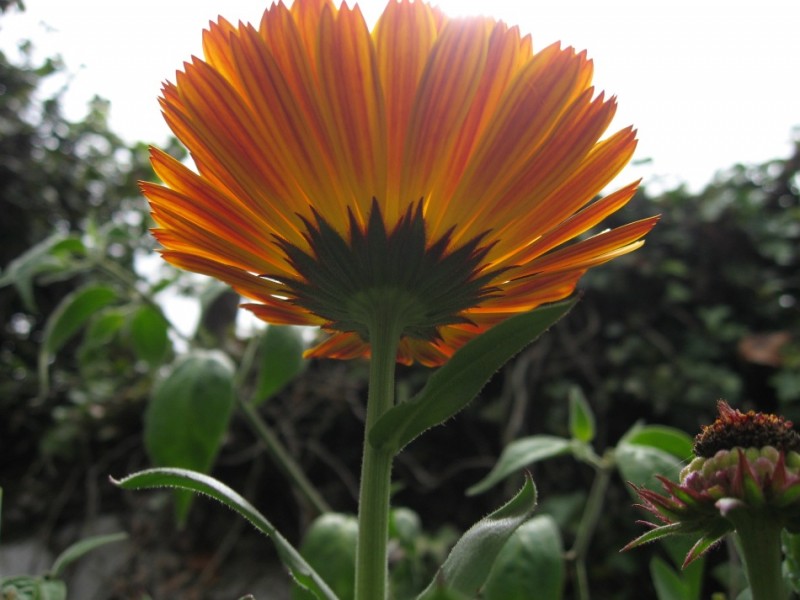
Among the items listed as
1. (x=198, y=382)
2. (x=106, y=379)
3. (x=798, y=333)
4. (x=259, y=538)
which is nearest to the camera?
(x=198, y=382)

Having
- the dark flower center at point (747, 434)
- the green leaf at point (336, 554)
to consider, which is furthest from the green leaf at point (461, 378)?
the green leaf at point (336, 554)

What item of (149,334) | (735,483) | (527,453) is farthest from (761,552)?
(149,334)

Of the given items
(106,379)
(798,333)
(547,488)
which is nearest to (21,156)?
(106,379)

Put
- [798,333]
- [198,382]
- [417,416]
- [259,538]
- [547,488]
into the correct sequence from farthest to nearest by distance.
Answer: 1. [798,333]
2. [547,488]
3. [259,538]
4. [198,382]
5. [417,416]

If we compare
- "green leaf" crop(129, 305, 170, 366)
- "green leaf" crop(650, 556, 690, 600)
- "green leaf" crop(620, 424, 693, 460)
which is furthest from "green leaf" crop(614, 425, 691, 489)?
"green leaf" crop(129, 305, 170, 366)

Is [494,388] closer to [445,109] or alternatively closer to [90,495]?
[90,495]

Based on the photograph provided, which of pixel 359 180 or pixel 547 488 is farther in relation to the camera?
pixel 547 488

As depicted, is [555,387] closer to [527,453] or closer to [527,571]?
[527,453]
